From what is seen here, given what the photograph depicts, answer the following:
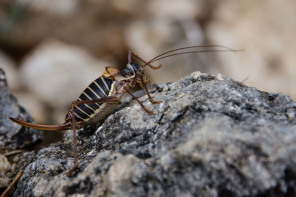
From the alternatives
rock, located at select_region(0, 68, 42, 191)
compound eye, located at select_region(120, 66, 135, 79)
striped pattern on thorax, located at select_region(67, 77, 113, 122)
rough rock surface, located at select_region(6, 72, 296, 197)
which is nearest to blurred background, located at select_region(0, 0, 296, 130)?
rock, located at select_region(0, 68, 42, 191)

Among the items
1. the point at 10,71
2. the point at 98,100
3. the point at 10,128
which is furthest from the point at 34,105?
the point at 98,100

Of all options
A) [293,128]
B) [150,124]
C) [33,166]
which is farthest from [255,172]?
[33,166]

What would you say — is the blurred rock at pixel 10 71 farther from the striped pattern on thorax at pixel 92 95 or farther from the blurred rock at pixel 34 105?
the striped pattern on thorax at pixel 92 95

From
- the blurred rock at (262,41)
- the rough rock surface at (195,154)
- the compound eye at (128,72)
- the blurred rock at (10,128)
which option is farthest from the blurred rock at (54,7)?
the rough rock surface at (195,154)

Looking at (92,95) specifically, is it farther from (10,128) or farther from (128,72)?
(10,128)

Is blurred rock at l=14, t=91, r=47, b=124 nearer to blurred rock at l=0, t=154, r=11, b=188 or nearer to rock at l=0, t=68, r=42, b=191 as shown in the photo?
rock at l=0, t=68, r=42, b=191
